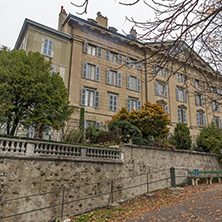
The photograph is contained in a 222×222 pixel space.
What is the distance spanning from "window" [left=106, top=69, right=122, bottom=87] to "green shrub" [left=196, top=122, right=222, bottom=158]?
31.3 ft

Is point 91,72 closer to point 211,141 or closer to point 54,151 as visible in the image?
point 54,151

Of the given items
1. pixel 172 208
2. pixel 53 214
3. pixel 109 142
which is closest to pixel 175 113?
pixel 109 142

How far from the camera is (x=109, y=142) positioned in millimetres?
12289

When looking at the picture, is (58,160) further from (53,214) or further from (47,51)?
(47,51)

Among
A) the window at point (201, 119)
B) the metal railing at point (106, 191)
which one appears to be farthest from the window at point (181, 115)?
the metal railing at point (106, 191)

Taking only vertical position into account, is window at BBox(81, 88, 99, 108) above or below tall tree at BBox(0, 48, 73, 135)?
above

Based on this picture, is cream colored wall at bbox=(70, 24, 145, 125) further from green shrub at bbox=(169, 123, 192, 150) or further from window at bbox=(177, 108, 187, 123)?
window at bbox=(177, 108, 187, 123)

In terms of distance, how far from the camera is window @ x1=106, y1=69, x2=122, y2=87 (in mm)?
19189

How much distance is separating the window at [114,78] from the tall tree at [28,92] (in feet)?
28.2

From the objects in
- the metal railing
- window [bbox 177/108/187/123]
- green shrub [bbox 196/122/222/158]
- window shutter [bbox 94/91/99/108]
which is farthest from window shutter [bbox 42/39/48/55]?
green shrub [bbox 196/122/222/158]

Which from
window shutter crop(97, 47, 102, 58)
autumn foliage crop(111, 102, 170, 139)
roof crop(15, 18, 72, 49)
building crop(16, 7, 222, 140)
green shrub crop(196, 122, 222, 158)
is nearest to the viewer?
autumn foliage crop(111, 102, 170, 139)

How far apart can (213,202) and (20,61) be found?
10.6 metres

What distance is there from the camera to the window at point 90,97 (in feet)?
56.9

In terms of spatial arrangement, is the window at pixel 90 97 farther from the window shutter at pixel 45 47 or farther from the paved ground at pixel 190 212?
the paved ground at pixel 190 212
